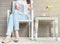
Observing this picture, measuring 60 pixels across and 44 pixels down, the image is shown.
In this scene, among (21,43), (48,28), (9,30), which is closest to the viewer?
(21,43)

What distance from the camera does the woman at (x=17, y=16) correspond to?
262 cm

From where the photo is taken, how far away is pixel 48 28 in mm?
3277

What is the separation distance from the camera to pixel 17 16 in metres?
2.72

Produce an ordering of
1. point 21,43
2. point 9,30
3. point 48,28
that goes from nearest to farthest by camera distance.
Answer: point 21,43
point 9,30
point 48,28

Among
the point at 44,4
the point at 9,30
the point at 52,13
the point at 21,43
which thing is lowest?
the point at 21,43

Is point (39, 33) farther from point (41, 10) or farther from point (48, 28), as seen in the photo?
point (41, 10)

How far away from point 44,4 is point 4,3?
2.87 ft

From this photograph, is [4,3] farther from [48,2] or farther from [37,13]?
[48,2]

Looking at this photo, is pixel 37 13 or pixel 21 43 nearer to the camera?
pixel 21 43

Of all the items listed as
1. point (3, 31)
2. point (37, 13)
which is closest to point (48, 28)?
point (37, 13)

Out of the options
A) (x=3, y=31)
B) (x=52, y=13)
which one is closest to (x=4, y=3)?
(x=3, y=31)

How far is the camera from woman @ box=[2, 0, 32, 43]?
8.59 feet

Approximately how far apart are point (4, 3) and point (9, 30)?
2.97ft

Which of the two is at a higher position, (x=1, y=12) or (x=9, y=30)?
(x=1, y=12)
